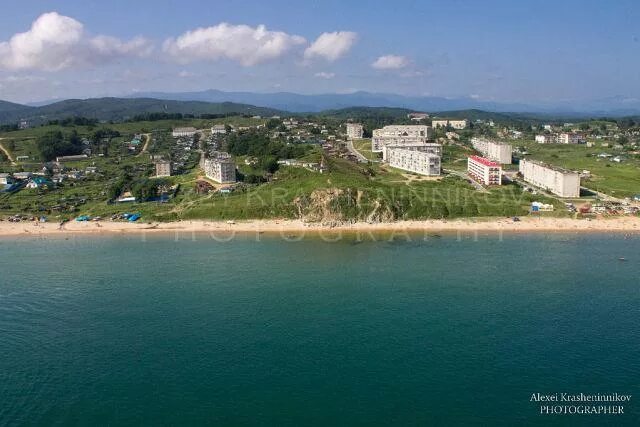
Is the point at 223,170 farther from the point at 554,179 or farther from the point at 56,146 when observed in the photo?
the point at 56,146

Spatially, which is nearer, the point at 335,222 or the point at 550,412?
the point at 550,412

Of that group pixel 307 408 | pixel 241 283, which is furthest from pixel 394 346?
pixel 241 283

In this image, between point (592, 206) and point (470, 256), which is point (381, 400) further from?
point (592, 206)

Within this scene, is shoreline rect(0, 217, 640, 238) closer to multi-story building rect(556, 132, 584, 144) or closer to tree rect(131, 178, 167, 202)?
tree rect(131, 178, 167, 202)

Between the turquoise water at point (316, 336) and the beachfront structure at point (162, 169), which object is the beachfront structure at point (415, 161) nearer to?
the turquoise water at point (316, 336)

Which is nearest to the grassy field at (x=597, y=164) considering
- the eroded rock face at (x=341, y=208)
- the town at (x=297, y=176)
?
the town at (x=297, y=176)
